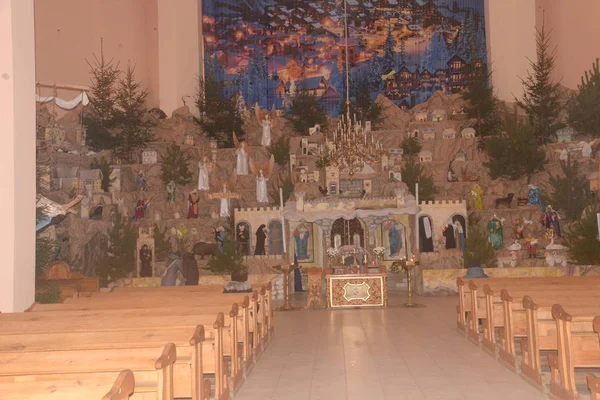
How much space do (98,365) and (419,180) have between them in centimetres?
1991

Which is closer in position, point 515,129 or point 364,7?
point 515,129

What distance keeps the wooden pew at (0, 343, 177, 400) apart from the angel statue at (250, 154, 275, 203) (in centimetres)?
1925

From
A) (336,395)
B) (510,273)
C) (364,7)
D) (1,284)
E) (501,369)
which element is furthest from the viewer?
(364,7)

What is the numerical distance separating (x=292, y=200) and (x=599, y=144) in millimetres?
10604

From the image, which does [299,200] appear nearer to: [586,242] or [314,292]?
[314,292]

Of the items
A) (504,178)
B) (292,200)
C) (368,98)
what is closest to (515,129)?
(504,178)

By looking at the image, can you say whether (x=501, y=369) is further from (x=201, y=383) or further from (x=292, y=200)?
(x=292, y=200)

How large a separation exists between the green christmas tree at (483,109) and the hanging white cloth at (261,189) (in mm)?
8659

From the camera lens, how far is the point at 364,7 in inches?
1298

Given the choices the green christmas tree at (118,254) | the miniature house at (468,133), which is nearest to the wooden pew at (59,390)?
the green christmas tree at (118,254)

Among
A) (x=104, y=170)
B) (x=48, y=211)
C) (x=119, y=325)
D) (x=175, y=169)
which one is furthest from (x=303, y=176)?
(x=119, y=325)

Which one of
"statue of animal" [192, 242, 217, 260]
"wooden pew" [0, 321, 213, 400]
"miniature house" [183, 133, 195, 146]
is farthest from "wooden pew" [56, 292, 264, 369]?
"miniature house" [183, 133, 195, 146]

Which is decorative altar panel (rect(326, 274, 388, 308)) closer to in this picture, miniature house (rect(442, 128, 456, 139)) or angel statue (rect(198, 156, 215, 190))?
angel statue (rect(198, 156, 215, 190))

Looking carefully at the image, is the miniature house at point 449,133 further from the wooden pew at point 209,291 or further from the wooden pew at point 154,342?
the wooden pew at point 154,342
